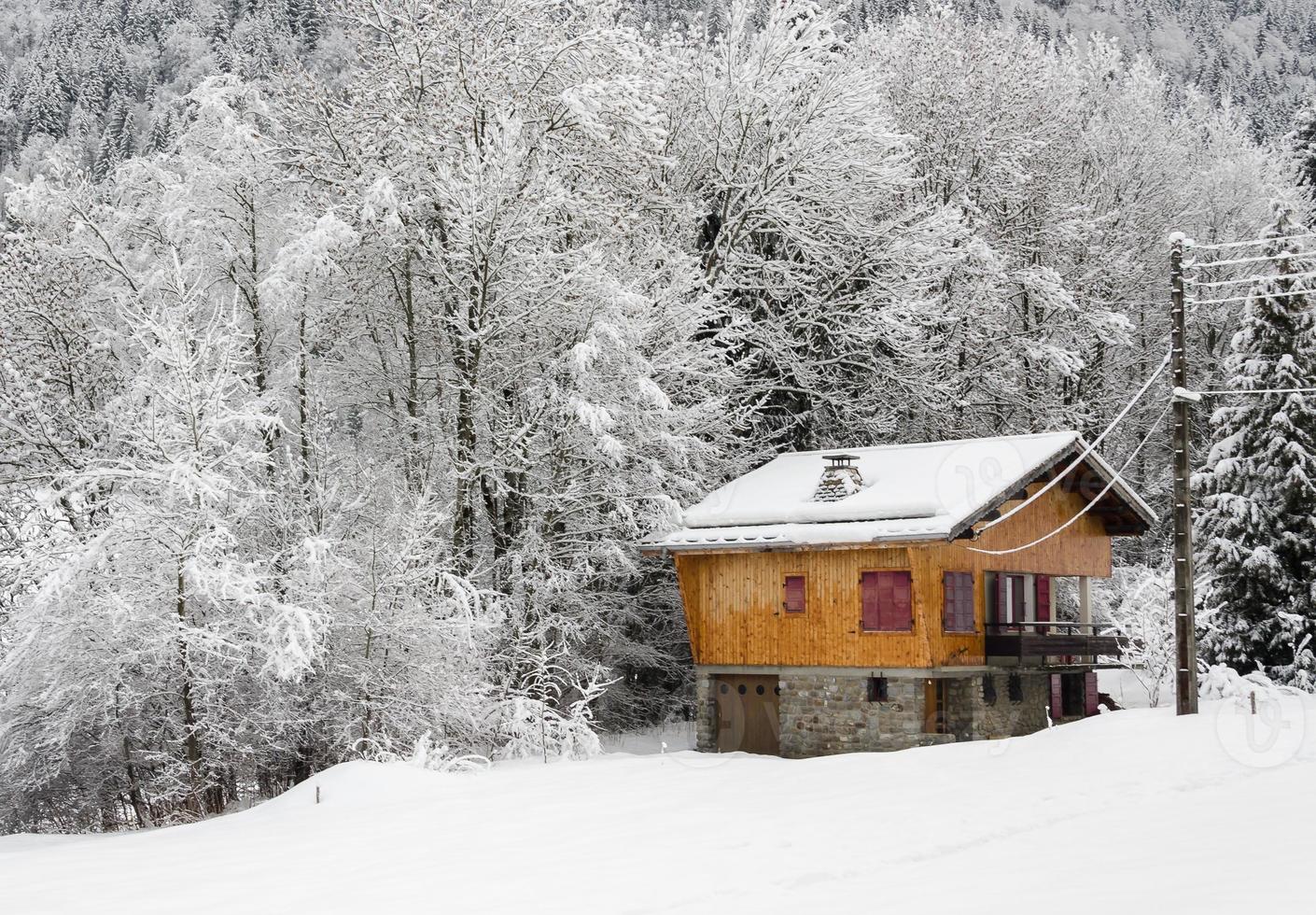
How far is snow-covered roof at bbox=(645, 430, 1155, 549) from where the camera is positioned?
25.6m

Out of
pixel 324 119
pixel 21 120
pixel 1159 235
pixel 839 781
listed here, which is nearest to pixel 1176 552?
pixel 839 781

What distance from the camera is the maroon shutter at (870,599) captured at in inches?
1041

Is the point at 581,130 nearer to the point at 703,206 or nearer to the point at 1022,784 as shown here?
the point at 703,206

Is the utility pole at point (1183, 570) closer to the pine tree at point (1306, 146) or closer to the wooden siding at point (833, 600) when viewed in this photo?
the wooden siding at point (833, 600)

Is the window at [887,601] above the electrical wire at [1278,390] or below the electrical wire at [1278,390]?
below

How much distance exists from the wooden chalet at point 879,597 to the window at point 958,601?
40mm

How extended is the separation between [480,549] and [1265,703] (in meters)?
16.0

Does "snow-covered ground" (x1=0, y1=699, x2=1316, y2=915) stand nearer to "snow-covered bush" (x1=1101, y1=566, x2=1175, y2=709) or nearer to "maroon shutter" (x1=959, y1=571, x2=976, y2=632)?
"maroon shutter" (x1=959, y1=571, x2=976, y2=632)

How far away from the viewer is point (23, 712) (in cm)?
2178

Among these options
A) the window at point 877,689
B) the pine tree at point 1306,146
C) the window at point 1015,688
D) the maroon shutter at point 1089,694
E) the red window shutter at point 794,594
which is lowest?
the maroon shutter at point 1089,694
